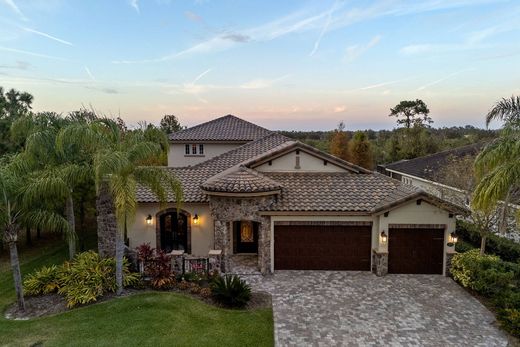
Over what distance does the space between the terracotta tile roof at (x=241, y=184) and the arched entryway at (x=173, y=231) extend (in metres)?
2.51

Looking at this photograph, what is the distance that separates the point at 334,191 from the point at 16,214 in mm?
11938

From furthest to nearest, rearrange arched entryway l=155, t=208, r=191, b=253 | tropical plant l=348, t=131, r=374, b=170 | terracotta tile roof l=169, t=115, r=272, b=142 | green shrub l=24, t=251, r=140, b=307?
1. tropical plant l=348, t=131, r=374, b=170
2. terracotta tile roof l=169, t=115, r=272, b=142
3. arched entryway l=155, t=208, r=191, b=253
4. green shrub l=24, t=251, r=140, b=307

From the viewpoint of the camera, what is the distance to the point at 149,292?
449 inches

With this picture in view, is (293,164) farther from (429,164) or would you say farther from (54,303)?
(429,164)

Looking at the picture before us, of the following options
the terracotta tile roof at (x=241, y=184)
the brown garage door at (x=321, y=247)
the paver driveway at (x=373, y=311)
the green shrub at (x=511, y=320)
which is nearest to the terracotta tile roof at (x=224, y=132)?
the terracotta tile roof at (x=241, y=184)

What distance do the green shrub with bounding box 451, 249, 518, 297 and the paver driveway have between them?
46 cm

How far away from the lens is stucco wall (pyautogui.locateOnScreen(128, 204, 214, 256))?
15109 millimetres

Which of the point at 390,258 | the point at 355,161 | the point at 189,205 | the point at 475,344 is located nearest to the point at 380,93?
the point at 355,161

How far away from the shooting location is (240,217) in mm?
13766

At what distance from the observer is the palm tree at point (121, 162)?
10102mm

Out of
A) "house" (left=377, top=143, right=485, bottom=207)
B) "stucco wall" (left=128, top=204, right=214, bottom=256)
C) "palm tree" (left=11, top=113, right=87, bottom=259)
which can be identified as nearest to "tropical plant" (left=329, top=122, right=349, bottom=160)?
"house" (left=377, top=143, right=485, bottom=207)

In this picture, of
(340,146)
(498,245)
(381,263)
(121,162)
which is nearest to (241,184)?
(121,162)

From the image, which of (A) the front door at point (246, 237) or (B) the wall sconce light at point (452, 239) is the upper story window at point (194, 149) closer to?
(A) the front door at point (246, 237)

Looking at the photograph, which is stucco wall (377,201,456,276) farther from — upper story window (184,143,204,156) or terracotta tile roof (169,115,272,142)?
upper story window (184,143,204,156)
